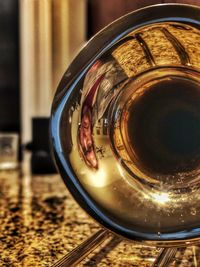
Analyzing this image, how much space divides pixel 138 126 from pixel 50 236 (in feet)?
0.99

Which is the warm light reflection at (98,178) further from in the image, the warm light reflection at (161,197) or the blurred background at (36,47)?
the blurred background at (36,47)

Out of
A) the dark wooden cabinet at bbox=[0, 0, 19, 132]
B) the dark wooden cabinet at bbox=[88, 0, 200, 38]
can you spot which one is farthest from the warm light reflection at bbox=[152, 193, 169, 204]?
the dark wooden cabinet at bbox=[0, 0, 19, 132]

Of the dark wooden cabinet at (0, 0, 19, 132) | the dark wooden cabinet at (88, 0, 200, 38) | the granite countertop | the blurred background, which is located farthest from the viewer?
the dark wooden cabinet at (0, 0, 19, 132)

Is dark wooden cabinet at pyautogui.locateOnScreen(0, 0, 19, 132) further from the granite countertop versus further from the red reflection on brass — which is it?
the red reflection on brass

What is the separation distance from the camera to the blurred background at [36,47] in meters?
1.89

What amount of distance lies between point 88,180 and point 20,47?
1616mm

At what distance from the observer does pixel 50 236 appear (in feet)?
2.56

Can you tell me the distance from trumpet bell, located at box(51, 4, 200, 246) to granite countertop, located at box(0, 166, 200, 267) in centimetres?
8

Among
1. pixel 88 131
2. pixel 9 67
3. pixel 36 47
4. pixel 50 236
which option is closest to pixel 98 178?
pixel 88 131

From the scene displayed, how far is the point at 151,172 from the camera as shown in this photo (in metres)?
0.57

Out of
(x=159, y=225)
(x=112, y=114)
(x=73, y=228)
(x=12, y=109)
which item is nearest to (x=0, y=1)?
(x=12, y=109)

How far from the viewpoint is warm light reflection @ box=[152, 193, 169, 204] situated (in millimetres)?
543

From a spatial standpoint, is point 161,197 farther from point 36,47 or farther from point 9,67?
point 9,67

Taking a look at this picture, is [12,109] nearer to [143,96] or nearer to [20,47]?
[20,47]
